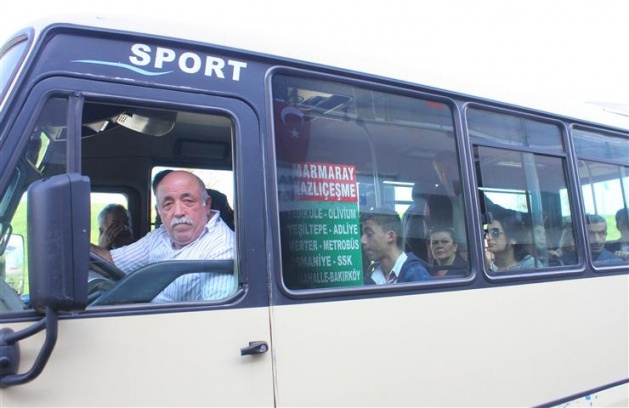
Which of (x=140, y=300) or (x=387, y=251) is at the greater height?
(x=387, y=251)

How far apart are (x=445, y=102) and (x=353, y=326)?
144 centimetres

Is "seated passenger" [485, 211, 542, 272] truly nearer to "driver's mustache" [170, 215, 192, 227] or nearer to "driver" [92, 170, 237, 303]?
"driver" [92, 170, 237, 303]

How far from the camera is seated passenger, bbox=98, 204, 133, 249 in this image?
3.19 m

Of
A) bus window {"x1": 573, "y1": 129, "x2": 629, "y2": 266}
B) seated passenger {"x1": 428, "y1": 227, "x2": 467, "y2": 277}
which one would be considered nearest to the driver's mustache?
seated passenger {"x1": 428, "y1": 227, "x2": 467, "y2": 277}

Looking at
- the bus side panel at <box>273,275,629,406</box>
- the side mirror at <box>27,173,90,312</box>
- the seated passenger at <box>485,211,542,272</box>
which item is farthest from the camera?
the seated passenger at <box>485,211,542,272</box>

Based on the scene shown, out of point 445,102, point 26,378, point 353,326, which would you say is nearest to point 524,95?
point 445,102

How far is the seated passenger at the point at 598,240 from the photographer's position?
3685mm

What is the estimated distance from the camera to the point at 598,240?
12.4ft

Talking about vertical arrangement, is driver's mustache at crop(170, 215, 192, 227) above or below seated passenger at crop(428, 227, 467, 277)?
above

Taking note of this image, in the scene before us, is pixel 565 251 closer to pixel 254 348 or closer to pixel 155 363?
pixel 254 348

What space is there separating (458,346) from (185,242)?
4.94ft

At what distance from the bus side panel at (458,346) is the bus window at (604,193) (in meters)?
0.27

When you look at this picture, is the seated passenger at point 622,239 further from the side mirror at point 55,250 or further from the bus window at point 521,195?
the side mirror at point 55,250

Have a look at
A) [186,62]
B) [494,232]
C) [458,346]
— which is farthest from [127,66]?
[494,232]
